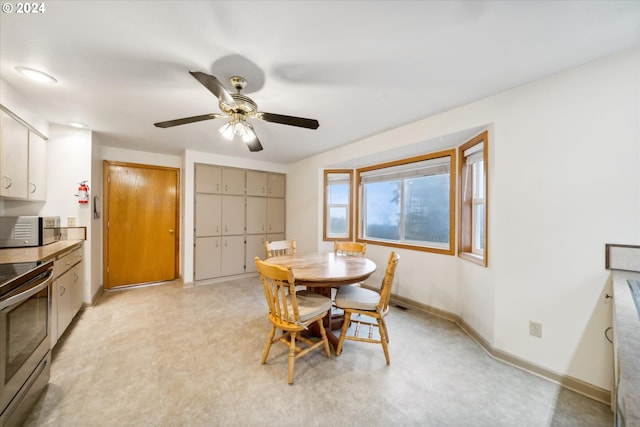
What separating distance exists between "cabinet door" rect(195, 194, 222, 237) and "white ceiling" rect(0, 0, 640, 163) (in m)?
1.86

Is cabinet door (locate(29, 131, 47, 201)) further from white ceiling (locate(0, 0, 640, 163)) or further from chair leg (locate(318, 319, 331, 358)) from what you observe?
chair leg (locate(318, 319, 331, 358))

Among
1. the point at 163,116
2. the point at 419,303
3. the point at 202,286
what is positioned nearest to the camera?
the point at 163,116

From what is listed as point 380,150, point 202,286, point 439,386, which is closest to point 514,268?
point 439,386

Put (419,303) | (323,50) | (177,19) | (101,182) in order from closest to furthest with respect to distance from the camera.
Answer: (177,19), (323,50), (419,303), (101,182)

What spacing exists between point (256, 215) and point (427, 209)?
3103 millimetres

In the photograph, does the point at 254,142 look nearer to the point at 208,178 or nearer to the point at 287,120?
the point at 287,120

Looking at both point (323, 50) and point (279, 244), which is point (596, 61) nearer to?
point (323, 50)

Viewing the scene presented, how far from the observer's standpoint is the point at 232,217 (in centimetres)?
442

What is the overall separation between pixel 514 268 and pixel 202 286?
421cm

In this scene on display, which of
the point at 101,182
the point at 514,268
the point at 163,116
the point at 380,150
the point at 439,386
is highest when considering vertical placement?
the point at 163,116

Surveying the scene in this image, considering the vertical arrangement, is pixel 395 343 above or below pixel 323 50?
below

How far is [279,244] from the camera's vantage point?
3.27 m

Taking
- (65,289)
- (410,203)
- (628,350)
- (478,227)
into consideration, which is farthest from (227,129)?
(478,227)

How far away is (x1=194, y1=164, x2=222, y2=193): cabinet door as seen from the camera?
406cm
